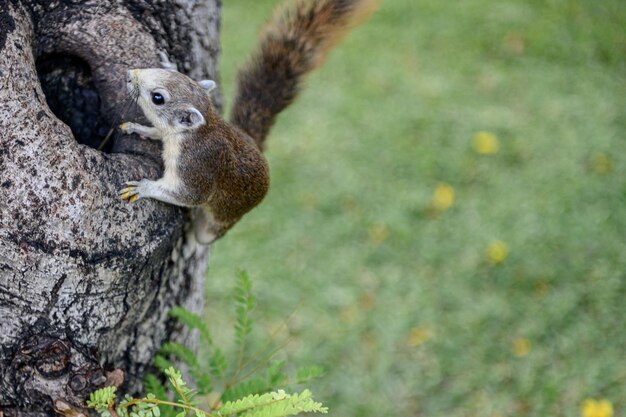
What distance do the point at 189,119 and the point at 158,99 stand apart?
11cm

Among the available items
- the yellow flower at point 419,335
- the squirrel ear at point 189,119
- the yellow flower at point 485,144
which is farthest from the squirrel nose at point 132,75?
the yellow flower at point 485,144

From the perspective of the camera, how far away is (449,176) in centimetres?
505

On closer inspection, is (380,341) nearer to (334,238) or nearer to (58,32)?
(334,238)

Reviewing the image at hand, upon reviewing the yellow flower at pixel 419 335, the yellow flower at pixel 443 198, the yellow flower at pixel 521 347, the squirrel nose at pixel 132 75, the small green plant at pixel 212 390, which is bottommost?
the yellow flower at pixel 419 335

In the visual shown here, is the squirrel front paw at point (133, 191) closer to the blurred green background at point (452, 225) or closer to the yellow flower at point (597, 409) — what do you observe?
the blurred green background at point (452, 225)

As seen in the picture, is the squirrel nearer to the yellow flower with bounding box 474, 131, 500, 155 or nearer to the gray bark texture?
the gray bark texture

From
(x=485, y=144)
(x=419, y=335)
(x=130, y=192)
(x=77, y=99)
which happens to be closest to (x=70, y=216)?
(x=130, y=192)

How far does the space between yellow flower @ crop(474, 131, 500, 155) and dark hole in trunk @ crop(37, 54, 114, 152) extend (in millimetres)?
3597

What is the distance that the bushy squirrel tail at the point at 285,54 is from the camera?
244 centimetres

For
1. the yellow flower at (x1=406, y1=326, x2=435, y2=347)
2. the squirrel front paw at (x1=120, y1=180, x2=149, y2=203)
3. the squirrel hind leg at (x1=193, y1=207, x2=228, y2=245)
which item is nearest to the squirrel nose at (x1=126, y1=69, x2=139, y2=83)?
the squirrel front paw at (x1=120, y1=180, x2=149, y2=203)

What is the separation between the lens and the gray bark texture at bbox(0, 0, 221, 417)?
169 cm

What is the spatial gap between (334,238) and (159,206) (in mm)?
2756

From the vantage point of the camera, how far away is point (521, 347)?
392 cm

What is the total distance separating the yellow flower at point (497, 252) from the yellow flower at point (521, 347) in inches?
22.9
